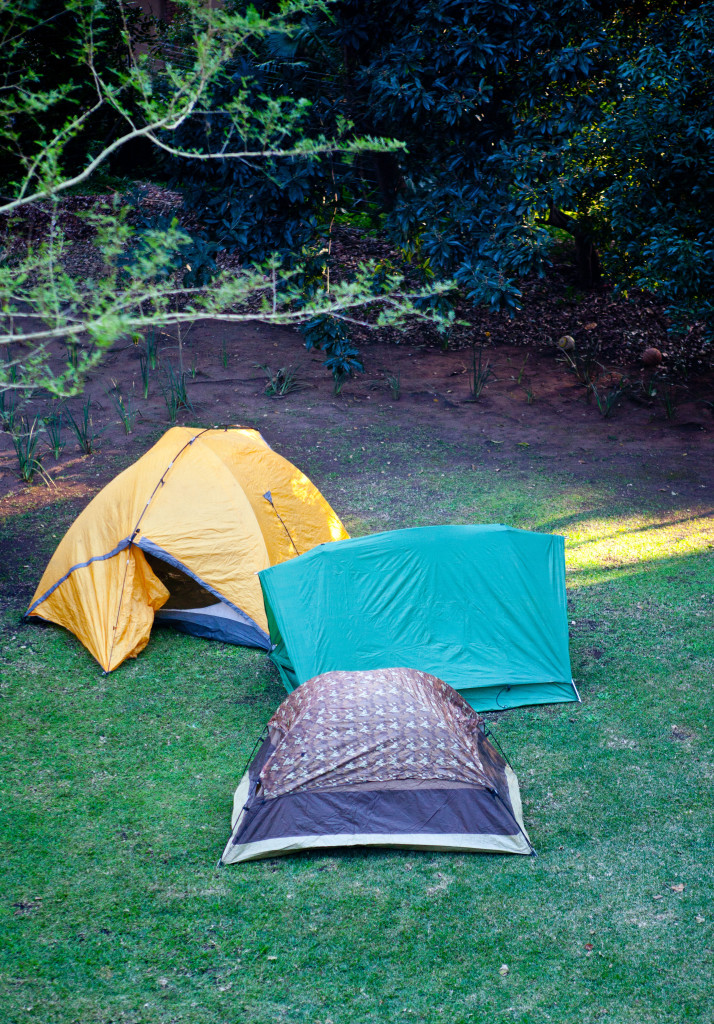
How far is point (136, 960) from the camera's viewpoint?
4.49 meters

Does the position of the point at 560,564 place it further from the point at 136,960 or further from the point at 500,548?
the point at 136,960

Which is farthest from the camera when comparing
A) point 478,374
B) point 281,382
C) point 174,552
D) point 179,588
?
point 478,374

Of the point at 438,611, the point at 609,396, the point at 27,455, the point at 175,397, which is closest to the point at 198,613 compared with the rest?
the point at 438,611

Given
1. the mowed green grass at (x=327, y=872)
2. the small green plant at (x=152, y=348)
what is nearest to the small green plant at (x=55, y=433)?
the small green plant at (x=152, y=348)

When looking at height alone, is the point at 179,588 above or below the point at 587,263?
below

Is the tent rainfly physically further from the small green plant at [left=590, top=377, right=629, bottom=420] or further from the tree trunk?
the tree trunk

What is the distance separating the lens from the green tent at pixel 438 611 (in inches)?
263

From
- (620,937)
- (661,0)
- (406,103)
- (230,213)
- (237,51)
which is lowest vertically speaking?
(620,937)

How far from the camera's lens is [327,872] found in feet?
16.7

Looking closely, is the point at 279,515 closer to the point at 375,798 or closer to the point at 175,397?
the point at 375,798

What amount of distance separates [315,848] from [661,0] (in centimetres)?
1151

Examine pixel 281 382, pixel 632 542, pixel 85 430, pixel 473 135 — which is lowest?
pixel 632 542

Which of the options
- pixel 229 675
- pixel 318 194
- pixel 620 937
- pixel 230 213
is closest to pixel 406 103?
pixel 318 194

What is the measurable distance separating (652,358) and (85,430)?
936 centimetres
